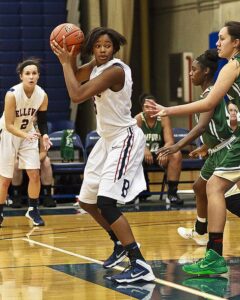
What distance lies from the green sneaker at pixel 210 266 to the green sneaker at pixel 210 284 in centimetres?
5

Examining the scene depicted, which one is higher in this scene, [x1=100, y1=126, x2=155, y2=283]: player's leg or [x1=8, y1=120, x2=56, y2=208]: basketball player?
[x1=100, y1=126, x2=155, y2=283]: player's leg

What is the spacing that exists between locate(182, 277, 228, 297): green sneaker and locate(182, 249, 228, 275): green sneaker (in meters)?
0.05

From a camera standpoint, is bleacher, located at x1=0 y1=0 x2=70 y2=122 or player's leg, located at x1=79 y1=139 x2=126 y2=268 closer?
player's leg, located at x1=79 y1=139 x2=126 y2=268

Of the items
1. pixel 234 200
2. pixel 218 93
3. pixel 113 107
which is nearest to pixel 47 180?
pixel 234 200

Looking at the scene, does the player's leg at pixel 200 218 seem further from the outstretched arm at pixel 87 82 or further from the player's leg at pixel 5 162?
the player's leg at pixel 5 162

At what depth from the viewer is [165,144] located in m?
11.8

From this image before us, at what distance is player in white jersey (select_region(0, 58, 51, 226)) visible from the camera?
29.9 ft

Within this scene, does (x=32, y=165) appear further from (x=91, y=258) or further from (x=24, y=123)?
(x=91, y=258)

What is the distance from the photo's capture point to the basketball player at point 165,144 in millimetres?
11594

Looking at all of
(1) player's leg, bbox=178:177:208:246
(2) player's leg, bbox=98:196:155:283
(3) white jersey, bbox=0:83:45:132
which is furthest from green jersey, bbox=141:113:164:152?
(2) player's leg, bbox=98:196:155:283

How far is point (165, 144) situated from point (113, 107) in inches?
223

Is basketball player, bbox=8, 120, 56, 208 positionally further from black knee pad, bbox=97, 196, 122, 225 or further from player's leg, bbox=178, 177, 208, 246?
black knee pad, bbox=97, 196, 122, 225

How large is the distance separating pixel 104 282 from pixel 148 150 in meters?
5.73

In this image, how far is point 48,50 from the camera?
1755 centimetres
